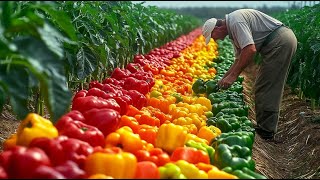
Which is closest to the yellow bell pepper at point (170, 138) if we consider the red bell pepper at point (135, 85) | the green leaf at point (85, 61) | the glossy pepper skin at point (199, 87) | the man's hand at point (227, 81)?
the green leaf at point (85, 61)

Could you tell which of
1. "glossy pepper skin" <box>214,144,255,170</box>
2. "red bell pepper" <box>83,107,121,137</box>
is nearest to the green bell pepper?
"glossy pepper skin" <box>214,144,255,170</box>

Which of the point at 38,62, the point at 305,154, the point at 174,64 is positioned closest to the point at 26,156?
the point at 38,62

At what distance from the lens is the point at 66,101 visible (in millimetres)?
3459

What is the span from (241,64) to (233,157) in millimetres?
3061

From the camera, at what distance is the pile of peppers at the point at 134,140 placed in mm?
3035

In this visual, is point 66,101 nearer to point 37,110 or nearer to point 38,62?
point 38,62

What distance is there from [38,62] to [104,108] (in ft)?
3.98

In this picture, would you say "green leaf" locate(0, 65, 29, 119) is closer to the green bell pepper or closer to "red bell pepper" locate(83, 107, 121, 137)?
"red bell pepper" locate(83, 107, 121, 137)

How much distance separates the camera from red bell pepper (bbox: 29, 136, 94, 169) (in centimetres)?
304

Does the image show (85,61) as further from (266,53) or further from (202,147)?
(202,147)

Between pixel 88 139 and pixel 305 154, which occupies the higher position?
pixel 88 139

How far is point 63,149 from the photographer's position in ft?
10.2

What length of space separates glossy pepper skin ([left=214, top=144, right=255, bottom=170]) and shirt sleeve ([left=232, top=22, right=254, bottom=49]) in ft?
9.12

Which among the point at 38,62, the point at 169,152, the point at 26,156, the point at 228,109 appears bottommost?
the point at 228,109
